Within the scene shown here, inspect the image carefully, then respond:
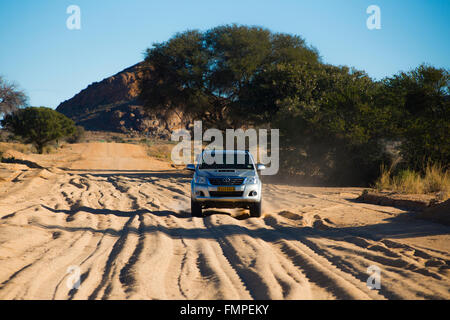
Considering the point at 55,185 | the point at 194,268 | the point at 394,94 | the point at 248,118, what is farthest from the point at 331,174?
the point at 194,268

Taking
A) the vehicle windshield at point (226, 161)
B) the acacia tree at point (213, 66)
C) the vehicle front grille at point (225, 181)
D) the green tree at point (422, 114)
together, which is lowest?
the vehicle front grille at point (225, 181)

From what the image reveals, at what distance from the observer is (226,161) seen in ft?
37.8

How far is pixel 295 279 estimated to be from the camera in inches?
208

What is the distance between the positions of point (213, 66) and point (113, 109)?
96340mm

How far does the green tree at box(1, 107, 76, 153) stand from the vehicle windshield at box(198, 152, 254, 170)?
37995 millimetres

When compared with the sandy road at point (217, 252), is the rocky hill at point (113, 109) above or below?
above

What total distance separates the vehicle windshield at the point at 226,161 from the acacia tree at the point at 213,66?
53.5ft

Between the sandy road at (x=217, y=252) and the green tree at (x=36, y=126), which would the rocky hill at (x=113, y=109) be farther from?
the sandy road at (x=217, y=252)

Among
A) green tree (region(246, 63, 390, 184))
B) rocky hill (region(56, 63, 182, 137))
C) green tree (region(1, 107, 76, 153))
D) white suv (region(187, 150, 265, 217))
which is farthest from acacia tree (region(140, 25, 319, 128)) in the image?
rocky hill (region(56, 63, 182, 137))

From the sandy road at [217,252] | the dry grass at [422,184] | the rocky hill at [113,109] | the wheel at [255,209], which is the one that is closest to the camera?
the sandy road at [217,252]

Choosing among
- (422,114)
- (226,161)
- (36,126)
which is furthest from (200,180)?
(36,126)

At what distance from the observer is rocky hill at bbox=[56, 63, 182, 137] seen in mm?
108688

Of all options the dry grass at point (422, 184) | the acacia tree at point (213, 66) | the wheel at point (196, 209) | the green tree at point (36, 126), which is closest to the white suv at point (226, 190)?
the wheel at point (196, 209)

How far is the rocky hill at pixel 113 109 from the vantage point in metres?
A: 109
